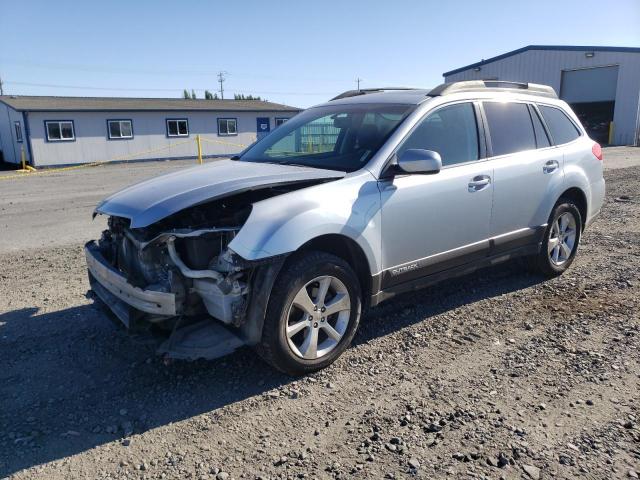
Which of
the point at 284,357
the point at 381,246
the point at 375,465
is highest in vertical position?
the point at 381,246

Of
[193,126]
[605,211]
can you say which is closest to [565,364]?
[605,211]

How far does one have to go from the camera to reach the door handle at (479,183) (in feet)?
15.2

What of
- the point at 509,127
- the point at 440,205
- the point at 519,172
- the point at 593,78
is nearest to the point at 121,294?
the point at 440,205

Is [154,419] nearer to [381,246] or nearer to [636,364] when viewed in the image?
[381,246]

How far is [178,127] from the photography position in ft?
109

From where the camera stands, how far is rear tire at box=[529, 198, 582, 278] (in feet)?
18.6

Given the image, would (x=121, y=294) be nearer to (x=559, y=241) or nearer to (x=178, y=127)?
(x=559, y=241)

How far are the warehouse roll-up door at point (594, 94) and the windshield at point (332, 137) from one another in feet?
107

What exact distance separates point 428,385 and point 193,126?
32.5 meters

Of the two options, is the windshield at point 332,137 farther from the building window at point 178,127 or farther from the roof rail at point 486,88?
the building window at point 178,127

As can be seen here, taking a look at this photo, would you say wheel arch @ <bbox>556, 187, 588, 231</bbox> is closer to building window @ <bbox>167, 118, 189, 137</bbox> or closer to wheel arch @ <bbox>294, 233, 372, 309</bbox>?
wheel arch @ <bbox>294, 233, 372, 309</bbox>

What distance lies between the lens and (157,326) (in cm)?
375

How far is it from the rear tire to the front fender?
255cm

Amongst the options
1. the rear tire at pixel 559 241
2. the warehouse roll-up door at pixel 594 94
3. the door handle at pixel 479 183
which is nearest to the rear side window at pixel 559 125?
the rear tire at pixel 559 241
